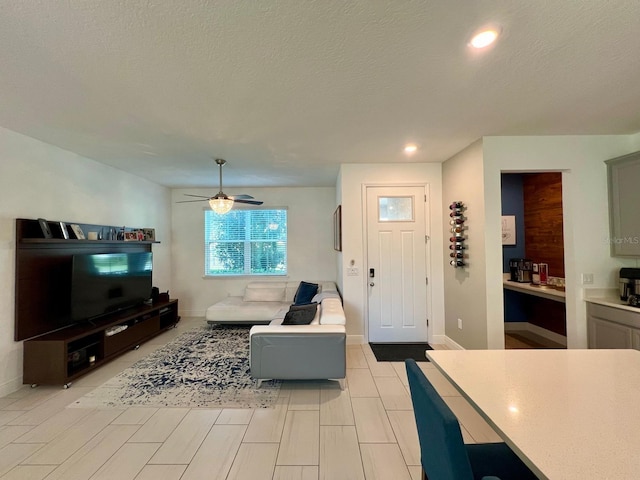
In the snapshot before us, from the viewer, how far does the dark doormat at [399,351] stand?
12.0ft

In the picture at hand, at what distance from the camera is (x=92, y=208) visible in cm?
396

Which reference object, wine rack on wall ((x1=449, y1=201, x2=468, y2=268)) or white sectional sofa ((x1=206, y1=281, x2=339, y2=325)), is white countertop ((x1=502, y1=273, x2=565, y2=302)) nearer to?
wine rack on wall ((x1=449, y1=201, x2=468, y2=268))

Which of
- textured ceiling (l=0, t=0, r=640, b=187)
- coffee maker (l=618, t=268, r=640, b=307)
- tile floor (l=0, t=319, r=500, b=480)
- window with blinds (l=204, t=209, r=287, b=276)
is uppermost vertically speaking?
textured ceiling (l=0, t=0, r=640, b=187)

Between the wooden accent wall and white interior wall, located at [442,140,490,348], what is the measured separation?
1.48m

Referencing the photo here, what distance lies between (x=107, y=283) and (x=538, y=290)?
5567 mm

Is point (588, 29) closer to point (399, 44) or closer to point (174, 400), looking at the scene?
point (399, 44)

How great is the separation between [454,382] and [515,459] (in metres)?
0.40

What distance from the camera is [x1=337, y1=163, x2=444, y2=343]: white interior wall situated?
418cm

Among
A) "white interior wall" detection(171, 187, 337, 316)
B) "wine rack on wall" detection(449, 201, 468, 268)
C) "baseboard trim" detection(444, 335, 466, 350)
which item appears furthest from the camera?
"white interior wall" detection(171, 187, 337, 316)

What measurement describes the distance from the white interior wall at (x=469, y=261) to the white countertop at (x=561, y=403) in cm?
168

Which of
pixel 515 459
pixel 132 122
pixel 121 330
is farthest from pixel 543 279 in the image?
pixel 121 330

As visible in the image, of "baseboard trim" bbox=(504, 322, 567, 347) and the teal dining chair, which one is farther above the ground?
the teal dining chair

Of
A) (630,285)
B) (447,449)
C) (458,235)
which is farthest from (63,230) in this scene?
(630,285)

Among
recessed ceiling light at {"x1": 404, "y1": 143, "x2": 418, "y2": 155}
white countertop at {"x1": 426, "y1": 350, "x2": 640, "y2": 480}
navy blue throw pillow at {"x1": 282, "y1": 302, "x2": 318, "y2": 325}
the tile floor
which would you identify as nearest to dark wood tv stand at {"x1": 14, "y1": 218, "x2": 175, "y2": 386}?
the tile floor
